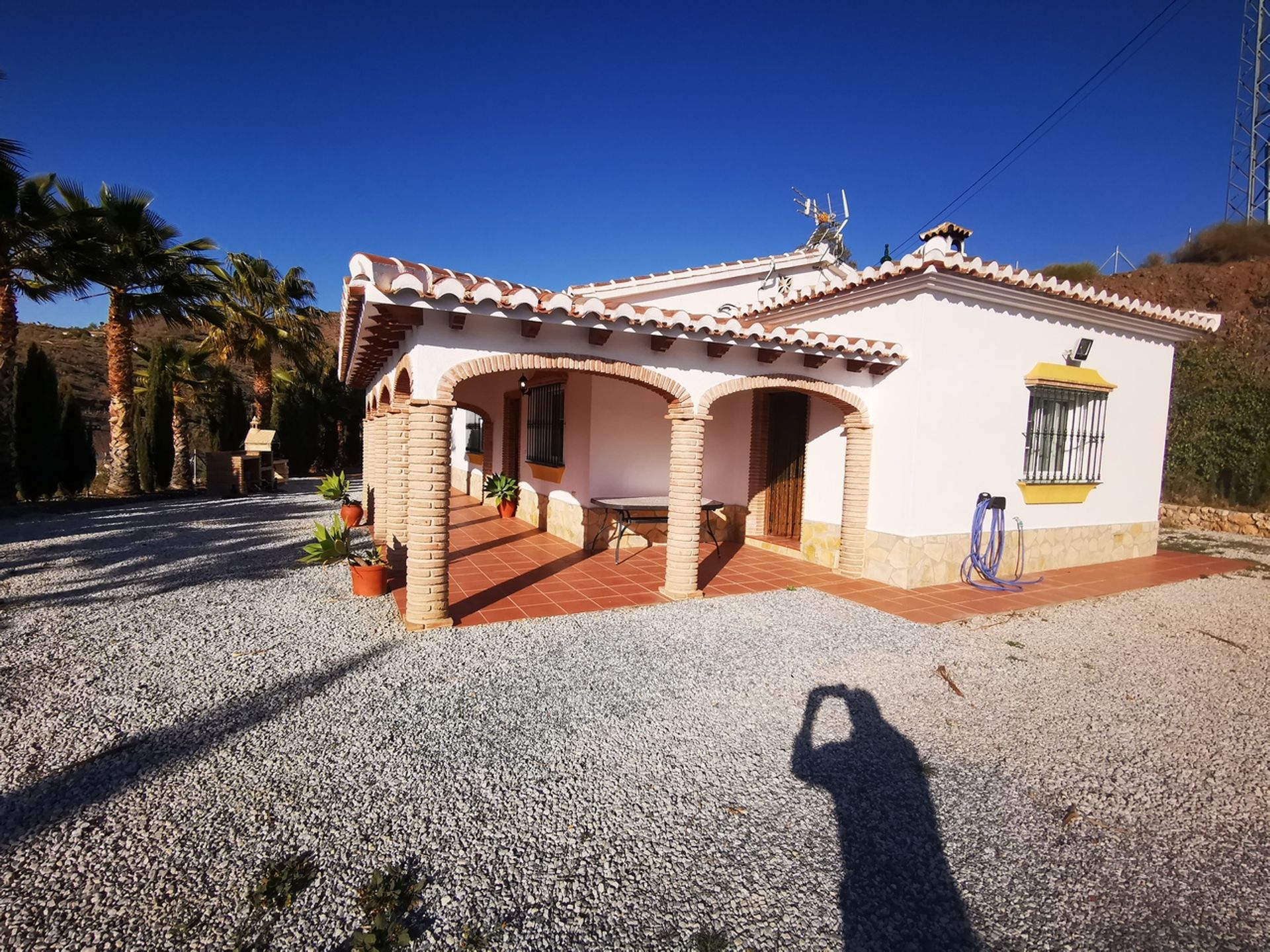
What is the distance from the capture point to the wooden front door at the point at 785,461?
9398mm

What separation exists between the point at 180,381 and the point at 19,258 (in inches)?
326

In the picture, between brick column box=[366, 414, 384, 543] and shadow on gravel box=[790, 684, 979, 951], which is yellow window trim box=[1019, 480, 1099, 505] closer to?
shadow on gravel box=[790, 684, 979, 951]

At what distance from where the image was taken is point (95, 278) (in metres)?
11.9

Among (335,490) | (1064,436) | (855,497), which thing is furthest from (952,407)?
(335,490)

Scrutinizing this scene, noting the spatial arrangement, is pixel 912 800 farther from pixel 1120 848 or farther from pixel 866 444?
pixel 866 444

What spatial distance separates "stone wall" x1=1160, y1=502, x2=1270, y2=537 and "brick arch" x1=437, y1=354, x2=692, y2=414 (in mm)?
12968

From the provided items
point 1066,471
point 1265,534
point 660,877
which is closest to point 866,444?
point 1066,471

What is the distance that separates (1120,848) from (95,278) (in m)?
17.0

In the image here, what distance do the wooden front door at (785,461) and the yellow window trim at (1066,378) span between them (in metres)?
3.03

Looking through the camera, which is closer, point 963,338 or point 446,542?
point 446,542

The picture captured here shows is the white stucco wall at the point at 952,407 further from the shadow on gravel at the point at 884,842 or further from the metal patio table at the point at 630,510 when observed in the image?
the shadow on gravel at the point at 884,842

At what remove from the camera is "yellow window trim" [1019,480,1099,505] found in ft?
26.4

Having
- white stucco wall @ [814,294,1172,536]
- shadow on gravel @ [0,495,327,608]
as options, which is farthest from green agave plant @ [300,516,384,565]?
white stucco wall @ [814,294,1172,536]

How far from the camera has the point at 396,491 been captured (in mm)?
8297
